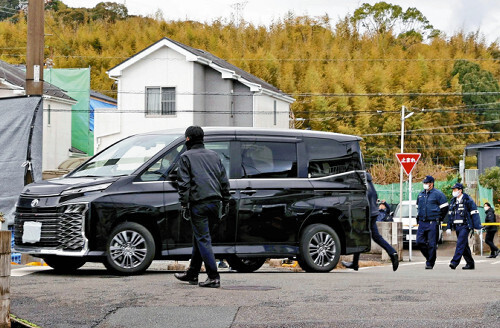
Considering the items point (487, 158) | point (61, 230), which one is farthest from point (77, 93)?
point (61, 230)

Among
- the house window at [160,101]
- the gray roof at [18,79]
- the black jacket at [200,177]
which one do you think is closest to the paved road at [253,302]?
the black jacket at [200,177]

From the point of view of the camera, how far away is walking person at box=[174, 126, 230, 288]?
922 centimetres

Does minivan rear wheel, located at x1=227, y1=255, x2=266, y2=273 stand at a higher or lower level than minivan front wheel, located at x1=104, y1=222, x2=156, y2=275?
lower

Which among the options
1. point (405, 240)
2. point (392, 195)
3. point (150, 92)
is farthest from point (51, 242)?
point (392, 195)

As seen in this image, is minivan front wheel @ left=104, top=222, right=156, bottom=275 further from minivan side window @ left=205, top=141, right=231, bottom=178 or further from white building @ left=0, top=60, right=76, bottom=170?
white building @ left=0, top=60, right=76, bottom=170

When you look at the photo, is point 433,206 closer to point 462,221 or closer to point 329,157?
point 462,221

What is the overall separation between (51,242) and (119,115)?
30327mm

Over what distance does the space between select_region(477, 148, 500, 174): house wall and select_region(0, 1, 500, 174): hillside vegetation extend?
26.2 feet

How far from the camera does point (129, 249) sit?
37.0 ft

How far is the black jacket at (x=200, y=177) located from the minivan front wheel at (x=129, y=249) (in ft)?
7.18

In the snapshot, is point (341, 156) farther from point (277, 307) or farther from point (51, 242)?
point (277, 307)

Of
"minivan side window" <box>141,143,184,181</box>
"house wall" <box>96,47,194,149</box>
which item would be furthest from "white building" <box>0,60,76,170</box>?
"minivan side window" <box>141,143,184,181</box>

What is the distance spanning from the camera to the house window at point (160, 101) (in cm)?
4069

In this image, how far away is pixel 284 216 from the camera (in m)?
12.5
